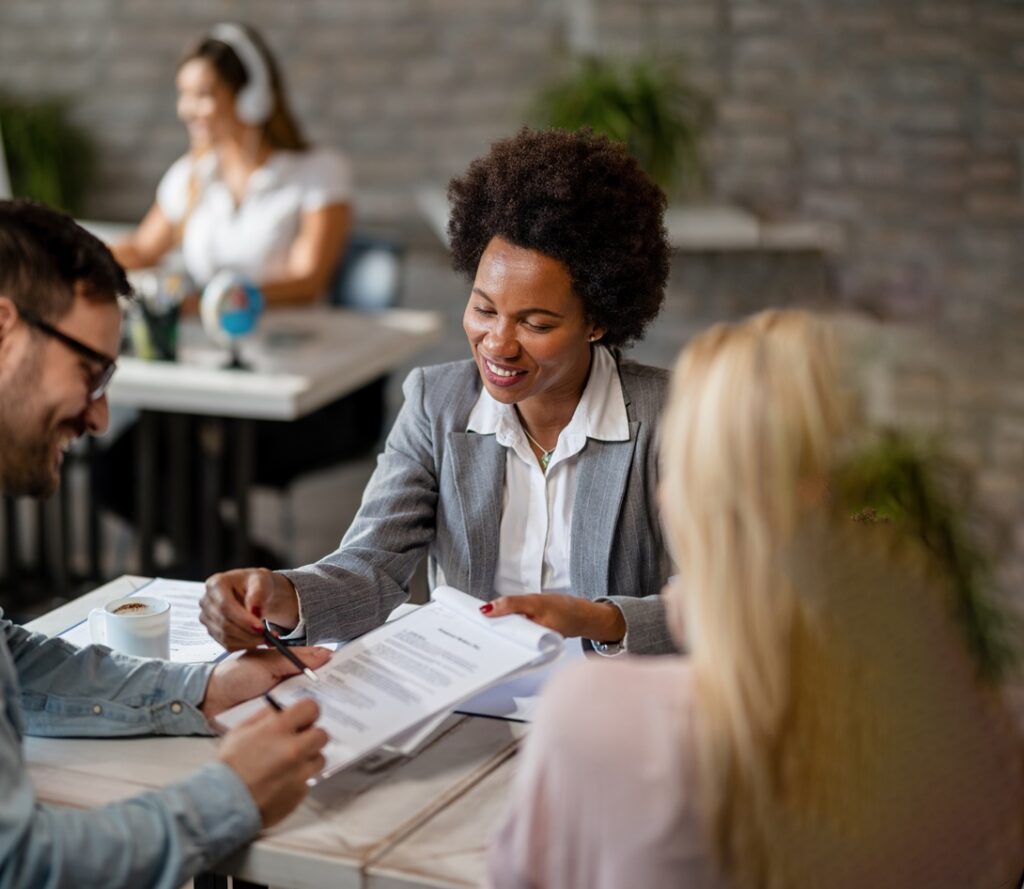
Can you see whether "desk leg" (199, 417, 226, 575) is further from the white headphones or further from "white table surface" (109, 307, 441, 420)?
the white headphones

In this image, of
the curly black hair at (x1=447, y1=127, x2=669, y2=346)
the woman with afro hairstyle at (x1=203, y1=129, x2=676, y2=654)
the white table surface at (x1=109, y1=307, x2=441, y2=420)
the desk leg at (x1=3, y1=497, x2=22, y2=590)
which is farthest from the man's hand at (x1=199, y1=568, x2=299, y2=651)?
the desk leg at (x1=3, y1=497, x2=22, y2=590)

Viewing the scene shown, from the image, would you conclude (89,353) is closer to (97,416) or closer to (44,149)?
(97,416)

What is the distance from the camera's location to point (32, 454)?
1.34m

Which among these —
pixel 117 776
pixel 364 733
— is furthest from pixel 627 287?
pixel 117 776

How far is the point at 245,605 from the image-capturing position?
163 centimetres

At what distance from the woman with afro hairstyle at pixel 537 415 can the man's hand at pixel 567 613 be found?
0.14m

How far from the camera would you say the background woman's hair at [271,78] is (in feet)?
12.2

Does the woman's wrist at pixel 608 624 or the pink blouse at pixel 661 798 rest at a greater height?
the pink blouse at pixel 661 798

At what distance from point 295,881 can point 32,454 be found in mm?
478

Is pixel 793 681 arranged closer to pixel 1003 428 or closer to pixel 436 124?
pixel 1003 428

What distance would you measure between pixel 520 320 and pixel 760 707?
972 mm

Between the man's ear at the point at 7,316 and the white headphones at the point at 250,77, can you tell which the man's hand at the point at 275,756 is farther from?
the white headphones at the point at 250,77

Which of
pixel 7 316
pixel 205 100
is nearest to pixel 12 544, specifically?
pixel 205 100

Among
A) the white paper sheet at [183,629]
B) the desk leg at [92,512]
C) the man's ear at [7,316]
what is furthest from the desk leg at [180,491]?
the man's ear at [7,316]
